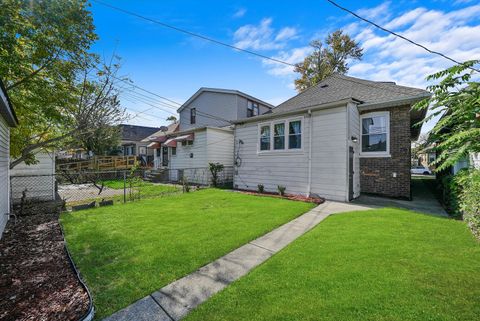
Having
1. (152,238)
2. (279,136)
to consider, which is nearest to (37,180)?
(152,238)

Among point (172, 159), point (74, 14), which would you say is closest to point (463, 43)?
point (74, 14)

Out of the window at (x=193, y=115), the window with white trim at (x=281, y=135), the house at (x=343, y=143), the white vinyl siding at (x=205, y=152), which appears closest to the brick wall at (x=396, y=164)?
the house at (x=343, y=143)

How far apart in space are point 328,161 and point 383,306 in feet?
22.9

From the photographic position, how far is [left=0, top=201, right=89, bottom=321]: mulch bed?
2480 mm

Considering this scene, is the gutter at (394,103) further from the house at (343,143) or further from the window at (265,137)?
the window at (265,137)

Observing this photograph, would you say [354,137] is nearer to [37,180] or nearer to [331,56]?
[37,180]

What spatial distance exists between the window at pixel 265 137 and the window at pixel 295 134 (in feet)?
4.08

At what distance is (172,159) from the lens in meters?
17.5

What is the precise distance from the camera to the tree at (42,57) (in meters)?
4.89

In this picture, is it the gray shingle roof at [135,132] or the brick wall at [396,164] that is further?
the gray shingle roof at [135,132]

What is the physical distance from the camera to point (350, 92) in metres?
10.3

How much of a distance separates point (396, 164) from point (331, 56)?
2085 cm

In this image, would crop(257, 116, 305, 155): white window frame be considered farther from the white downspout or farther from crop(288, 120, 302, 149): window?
the white downspout

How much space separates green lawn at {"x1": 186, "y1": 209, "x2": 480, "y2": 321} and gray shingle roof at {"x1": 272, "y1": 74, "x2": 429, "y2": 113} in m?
6.12
